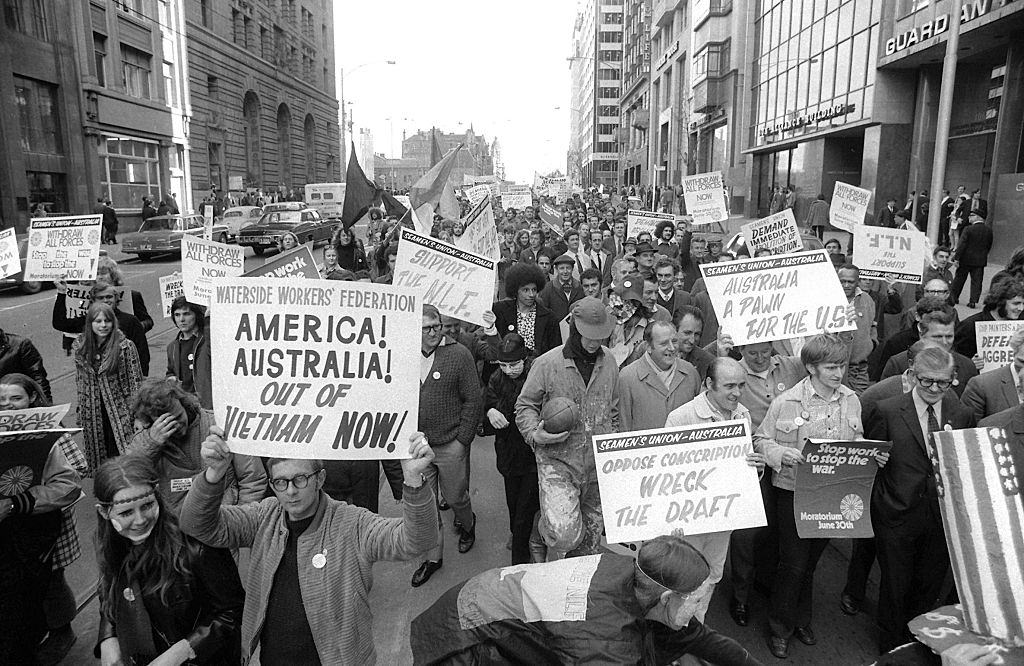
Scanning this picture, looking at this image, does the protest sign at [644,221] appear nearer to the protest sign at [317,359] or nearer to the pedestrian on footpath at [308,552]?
the protest sign at [317,359]

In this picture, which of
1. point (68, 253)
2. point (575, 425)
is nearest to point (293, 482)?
point (575, 425)

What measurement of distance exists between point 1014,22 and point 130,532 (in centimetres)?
1991

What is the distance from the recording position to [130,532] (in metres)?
2.70

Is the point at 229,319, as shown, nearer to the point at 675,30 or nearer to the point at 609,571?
the point at 609,571

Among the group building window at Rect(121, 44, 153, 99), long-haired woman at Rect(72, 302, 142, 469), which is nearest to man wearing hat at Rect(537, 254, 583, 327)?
long-haired woman at Rect(72, 302, 142, 469)

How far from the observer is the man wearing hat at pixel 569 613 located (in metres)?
2.23

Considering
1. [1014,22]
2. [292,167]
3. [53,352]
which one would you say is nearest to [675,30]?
[292,167]

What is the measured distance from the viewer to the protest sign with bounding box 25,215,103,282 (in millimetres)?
7383

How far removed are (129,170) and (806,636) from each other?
40797 millimetres

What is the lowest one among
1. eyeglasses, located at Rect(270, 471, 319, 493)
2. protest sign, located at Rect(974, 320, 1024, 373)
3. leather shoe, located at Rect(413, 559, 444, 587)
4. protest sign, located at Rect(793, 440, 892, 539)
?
leather shoe, located at Rect(413, 559, 444, 587)

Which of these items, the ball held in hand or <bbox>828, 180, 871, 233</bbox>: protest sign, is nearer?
the ball held in hand

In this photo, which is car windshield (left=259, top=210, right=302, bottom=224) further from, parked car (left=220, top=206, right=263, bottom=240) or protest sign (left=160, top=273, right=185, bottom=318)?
protest sign (left=160, top=273, right=185, bottom=318)

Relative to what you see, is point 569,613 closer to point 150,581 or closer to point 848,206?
point 150,581

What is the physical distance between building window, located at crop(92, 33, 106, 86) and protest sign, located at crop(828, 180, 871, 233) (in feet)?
118
